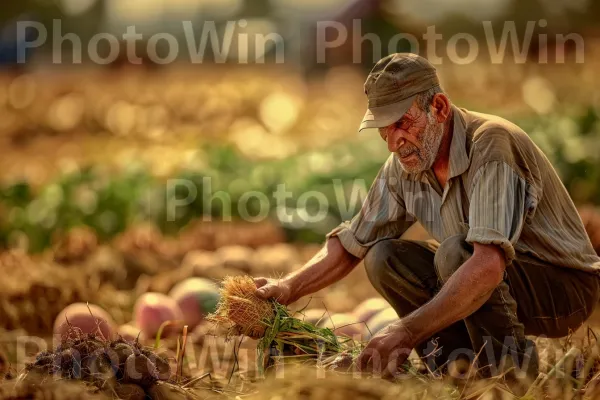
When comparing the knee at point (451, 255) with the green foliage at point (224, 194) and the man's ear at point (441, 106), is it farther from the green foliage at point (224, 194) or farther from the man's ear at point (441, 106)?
the green foliage at point (224, 194)

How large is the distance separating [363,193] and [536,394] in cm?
571

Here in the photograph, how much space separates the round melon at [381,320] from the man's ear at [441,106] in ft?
4.24

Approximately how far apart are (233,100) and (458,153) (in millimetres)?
16039

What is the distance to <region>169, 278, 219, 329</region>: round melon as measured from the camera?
616 cm

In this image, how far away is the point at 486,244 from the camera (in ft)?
13.5

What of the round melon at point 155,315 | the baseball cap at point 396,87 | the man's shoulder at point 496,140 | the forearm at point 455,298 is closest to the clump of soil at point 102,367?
the forearm at point 455,298

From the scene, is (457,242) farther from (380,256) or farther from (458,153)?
(380,256)

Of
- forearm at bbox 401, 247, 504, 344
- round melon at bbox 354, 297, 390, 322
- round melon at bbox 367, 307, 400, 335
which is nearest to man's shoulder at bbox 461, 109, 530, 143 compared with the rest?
forearm at bbox 401, 247, 504, 344

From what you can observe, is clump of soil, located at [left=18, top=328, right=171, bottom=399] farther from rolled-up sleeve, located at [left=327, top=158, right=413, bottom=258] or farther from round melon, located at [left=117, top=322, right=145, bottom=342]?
round melon, located at [left=117, top=322, right=145, bottom=342]

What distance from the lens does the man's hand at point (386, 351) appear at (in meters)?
4.02

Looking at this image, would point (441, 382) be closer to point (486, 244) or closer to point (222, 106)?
point (486, 244)

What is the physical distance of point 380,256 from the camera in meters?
4.71

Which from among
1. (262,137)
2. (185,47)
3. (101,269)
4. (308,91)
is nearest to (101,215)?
(101,269)

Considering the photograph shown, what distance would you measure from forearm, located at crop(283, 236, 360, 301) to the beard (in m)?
0.60
